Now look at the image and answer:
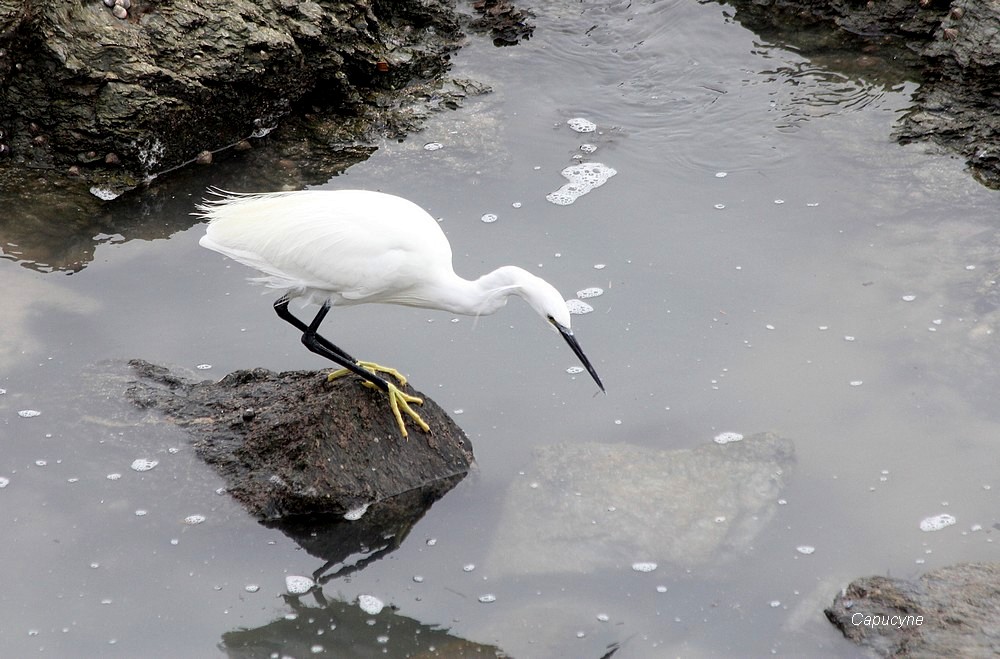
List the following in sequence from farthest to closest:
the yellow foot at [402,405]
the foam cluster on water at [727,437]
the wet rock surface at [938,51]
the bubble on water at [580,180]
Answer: the wet rock surface at [938,51]
the bubble on water at [580,180]
the foam cluster on water at [727,437]
the yellow foot at [402,405]

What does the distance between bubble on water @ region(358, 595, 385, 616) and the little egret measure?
2.63ft

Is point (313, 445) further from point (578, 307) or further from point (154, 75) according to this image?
point (154, 75)

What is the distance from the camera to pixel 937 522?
442 cm

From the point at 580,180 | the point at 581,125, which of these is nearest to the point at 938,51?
the point at 581,125

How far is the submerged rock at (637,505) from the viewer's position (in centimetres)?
438

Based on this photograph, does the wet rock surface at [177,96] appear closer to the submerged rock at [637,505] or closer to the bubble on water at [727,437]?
the submerged rock at [637,505]

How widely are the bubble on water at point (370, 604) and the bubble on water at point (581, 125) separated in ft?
13.8

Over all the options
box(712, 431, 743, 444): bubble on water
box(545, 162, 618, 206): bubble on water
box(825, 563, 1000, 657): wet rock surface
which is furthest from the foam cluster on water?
box(545, 162, 618, 206): bubble on water

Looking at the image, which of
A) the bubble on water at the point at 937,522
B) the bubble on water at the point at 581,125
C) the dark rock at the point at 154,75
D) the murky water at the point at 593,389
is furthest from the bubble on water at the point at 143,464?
the bubble on water at the point at 581,125

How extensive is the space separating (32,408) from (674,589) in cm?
328

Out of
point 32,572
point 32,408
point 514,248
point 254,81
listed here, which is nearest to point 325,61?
point 254,81

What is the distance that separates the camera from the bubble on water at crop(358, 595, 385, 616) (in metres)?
4.14

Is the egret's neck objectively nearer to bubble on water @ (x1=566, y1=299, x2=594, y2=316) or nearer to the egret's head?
the egret's head

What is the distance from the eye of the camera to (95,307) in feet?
18.5
